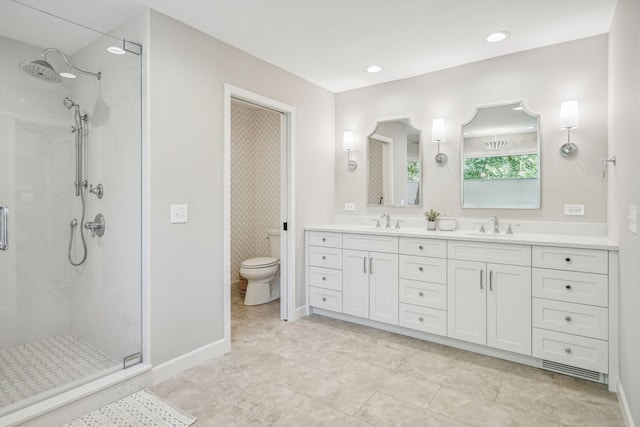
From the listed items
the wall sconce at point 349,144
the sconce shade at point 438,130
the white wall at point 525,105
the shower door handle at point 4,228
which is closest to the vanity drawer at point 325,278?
the white wall at point 525,105

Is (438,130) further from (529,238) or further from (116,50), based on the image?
(116,50)

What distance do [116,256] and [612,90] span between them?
11.8 ft

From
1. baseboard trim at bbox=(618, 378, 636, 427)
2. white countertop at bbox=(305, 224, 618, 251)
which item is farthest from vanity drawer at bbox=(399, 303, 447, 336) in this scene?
baseboard trim at bbox=(618, 378, 636, 427)

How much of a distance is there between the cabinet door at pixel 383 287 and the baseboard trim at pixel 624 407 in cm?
146

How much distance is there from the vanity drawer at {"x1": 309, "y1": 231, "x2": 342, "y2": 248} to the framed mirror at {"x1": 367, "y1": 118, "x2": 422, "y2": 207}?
26.3 inches

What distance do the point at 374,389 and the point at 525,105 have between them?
2.52m

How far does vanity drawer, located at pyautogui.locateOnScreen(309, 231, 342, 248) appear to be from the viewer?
131 inches


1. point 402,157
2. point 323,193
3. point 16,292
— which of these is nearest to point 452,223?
point 402,157

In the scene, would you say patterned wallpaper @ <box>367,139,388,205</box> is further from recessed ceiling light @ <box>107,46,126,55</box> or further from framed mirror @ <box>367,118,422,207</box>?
recessed ceiling light @ <box>107,46,126,55</box>

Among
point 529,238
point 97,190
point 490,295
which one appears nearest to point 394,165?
point 529,238

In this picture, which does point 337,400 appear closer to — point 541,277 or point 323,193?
point 541,277

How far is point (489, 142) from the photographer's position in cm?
306

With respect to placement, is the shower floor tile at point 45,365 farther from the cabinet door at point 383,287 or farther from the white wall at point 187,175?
the cabinet door at point 383,287

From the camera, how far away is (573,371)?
2.29 meters
